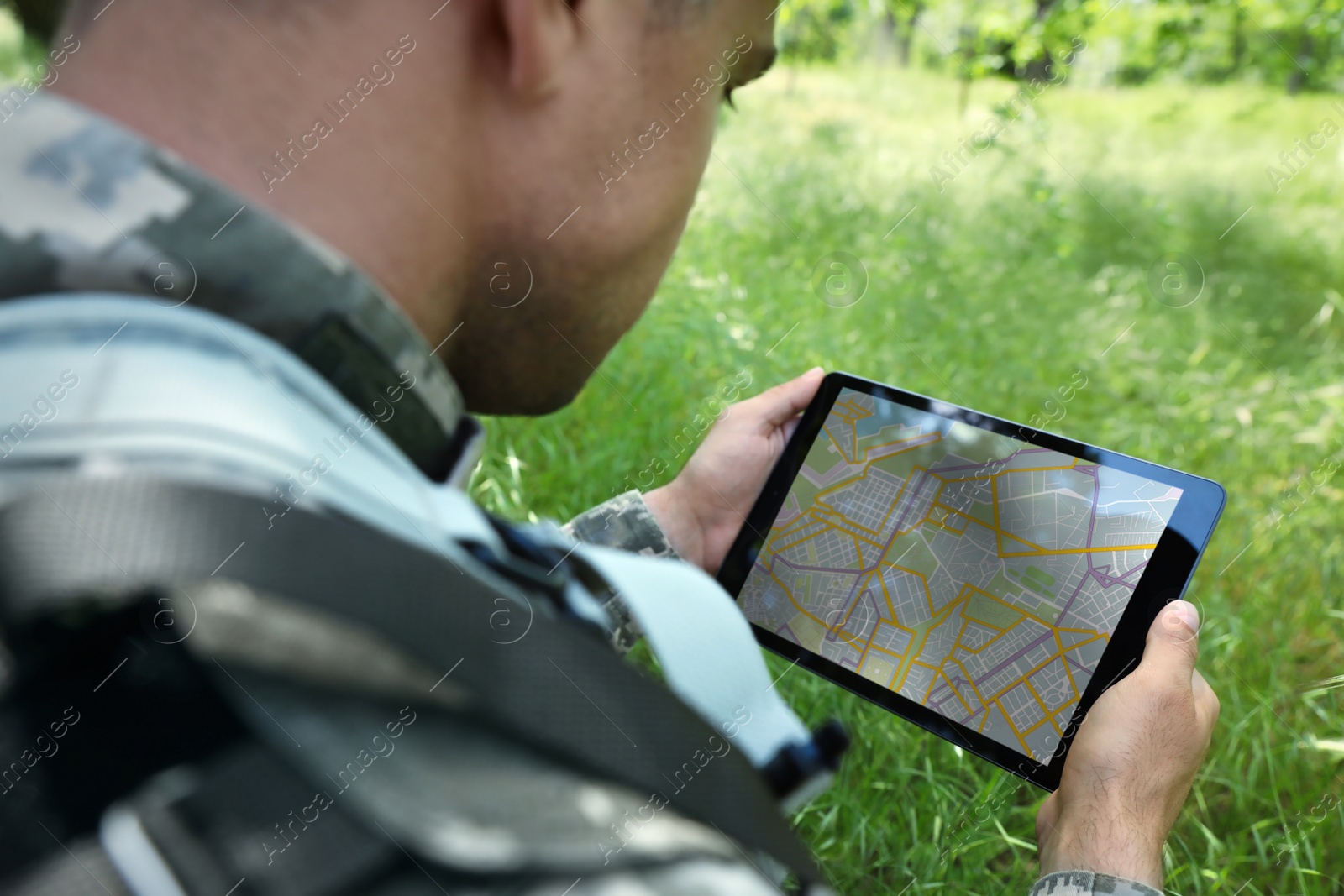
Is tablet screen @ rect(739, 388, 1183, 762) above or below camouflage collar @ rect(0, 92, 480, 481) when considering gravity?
below

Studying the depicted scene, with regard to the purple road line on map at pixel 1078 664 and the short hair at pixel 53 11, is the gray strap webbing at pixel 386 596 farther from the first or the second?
the purple road line on map at pixel 1078 664

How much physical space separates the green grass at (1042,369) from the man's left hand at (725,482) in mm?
684

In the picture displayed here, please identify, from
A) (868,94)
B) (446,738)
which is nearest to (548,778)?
(446,738)

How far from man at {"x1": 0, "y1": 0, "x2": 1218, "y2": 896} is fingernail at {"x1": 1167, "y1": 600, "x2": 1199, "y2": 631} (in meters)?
0.90

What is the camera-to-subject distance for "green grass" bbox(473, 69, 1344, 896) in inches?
80.7

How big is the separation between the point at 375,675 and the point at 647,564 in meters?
0.32

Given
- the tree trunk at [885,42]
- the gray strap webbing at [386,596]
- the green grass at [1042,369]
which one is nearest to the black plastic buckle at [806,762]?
the gray strap webbing at [386,596]

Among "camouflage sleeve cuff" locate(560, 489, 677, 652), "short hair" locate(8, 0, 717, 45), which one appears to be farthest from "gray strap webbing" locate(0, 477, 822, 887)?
"camouflage sleeve cuff" locate(560, 489, 677, 652)

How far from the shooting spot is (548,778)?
569 millimetres

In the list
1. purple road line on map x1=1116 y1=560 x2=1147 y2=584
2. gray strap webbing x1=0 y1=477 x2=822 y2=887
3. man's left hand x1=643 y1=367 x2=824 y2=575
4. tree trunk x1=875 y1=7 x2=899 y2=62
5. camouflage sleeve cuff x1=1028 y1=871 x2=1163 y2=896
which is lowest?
tree trunk x1=875 y1=7 x2=899 y2=62

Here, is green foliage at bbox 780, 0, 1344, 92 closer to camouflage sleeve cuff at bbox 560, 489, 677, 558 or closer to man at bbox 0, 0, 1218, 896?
camouflage sleeve cuff at bbox 560, 489, 677, 558

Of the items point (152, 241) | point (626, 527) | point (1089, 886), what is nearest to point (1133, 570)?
point (1089, 886)

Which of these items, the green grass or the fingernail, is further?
the green grass

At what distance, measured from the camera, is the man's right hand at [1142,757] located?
1217mm
